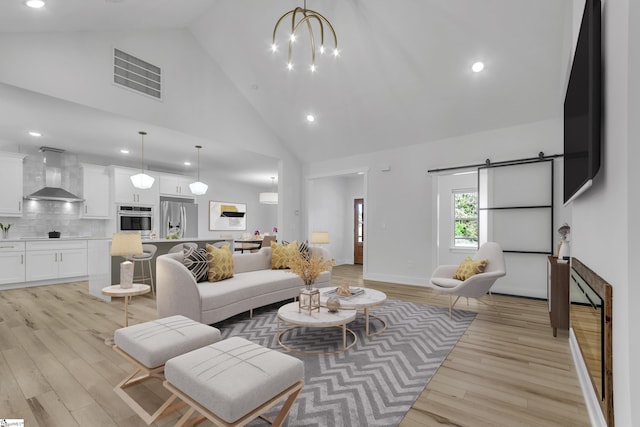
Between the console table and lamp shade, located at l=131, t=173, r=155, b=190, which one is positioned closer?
the console table

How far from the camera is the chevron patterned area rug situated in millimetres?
1821

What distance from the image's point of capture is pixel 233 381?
54.4 inches

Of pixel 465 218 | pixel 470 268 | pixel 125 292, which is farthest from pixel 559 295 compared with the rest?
pixel 125 292

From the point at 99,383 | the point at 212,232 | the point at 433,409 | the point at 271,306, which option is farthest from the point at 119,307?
the point at 212,232

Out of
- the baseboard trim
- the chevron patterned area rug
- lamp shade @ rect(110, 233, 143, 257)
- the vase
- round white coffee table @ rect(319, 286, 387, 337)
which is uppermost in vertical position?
lamp shade @ rect(110, 233, 143, 257)

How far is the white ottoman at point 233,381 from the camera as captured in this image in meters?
1.31

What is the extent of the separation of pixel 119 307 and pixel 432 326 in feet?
13.0

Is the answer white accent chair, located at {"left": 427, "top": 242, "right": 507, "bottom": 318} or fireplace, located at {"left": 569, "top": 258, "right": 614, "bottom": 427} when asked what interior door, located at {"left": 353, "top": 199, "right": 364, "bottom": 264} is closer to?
white accent chair, located at {"left": 427, "top": 242, "right": 507, "bottom": 318}

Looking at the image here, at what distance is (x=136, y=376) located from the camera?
2188mm

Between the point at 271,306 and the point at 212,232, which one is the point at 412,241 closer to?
the point at 271,306

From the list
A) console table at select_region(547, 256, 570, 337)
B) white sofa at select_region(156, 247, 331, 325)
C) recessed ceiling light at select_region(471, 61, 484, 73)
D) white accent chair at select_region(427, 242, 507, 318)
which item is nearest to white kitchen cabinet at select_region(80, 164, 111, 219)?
white sofa at select_region(156, 247, 331, 325)

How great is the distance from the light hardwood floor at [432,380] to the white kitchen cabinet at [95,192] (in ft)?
10.2

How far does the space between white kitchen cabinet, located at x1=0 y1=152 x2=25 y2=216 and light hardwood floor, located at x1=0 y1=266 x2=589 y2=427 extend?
2.83 m

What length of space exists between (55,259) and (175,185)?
2.88m
